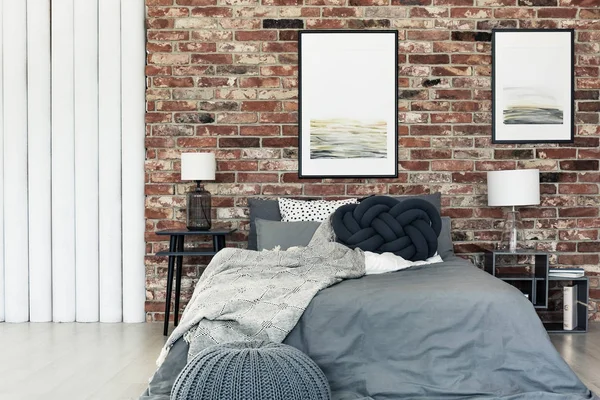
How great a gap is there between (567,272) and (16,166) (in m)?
4.07

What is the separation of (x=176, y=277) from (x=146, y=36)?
1.81m

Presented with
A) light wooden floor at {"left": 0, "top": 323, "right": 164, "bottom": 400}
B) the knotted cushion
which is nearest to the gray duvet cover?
light wooden floor at {"left": 0, "top": 323, "right": 164, "bottom": 400}

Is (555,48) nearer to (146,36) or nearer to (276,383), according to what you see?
(146,36)

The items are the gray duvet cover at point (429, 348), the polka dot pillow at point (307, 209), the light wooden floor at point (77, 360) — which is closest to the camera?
the gray duvet cover at point (429, 348)

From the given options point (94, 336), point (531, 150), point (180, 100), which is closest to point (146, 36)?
point (180, 100)

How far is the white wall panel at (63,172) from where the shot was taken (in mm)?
5316

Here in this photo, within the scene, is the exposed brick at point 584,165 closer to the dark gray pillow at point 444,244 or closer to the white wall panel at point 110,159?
the dark gray pillow at point 444,244

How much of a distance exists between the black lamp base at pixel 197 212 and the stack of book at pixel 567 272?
8.01 ft

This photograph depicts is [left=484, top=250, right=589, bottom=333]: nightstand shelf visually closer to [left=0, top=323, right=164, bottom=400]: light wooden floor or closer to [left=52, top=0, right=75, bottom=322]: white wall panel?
[left=0, top=323, right=164, bottom=400]: light wooden floor

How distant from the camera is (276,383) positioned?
105 inches

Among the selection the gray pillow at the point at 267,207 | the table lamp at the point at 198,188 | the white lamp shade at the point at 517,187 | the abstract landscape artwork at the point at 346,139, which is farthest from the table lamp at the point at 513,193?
the table lamp at the point at 198,188

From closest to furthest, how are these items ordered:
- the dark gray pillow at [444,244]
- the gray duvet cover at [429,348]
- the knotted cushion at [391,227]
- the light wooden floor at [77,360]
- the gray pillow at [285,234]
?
the gray duvet cover at [429,348] → the light wooden floor at [77,360] → the knotted cushion at [391,227] → the gray pillow at [285,234] → the dark gray pillow at [444,244]

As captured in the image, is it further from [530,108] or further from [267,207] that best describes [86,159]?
[530,108]

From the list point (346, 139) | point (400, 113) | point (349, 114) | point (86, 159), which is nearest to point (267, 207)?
point (346, 139)
